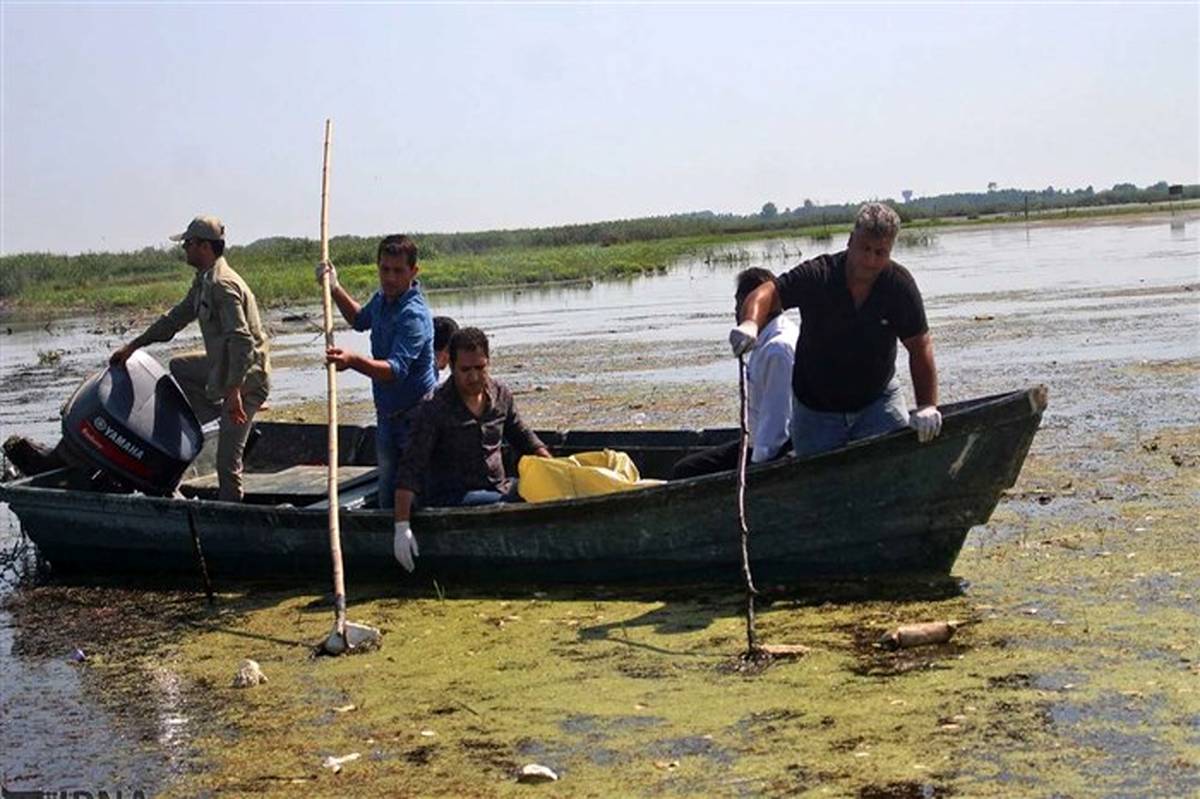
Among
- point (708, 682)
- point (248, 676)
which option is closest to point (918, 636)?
point (708, 682)

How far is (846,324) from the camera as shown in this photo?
6828 millimetres

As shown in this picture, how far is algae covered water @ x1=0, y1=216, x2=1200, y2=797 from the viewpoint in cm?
503

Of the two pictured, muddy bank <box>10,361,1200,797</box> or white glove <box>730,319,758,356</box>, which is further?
white glove <box>730,319,758,356</box>

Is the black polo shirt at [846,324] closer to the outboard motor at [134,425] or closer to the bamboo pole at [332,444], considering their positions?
the bamboo pole at [332,444]

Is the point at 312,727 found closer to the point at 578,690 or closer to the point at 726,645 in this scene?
the point at 578,690

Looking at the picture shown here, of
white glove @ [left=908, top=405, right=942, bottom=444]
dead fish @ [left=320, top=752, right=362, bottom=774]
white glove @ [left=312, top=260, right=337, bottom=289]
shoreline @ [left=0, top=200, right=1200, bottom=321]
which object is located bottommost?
dead fish @ [left=320, top=752, right=362, bottom=774]

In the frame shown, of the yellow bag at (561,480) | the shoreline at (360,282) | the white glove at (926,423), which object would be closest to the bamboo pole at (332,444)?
the yellow bag at (561,480)

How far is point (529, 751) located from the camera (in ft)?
17.9

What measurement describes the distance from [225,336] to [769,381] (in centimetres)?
319

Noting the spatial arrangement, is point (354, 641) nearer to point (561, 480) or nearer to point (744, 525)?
point (561, 480)

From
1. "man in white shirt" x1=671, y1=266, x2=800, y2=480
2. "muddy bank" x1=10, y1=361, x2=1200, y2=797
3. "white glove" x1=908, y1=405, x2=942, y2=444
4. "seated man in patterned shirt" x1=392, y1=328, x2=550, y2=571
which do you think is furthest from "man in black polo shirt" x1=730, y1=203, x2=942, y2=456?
"seated man in patterned shirt" x1=392, y1=328, x2=550, y2=571

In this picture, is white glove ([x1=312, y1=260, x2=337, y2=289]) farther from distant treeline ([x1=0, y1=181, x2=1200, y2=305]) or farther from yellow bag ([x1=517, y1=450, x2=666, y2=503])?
distant treeline ([x1=0, y1=181, x2=1200, y2=305])

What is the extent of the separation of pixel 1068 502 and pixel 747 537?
250 cm

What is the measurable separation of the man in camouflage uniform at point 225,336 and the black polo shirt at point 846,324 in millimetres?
3307
